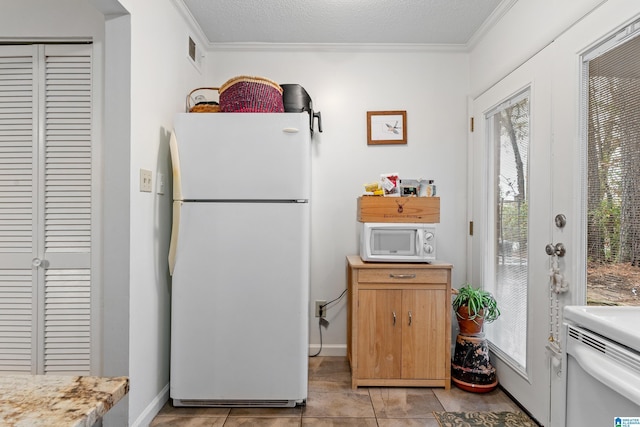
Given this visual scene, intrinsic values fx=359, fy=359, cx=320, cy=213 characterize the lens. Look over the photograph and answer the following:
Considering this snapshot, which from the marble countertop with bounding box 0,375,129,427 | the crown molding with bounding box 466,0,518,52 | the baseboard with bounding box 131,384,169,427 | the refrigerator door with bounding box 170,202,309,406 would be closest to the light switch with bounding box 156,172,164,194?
the refrigerator door with bounding box 170,202,309,406

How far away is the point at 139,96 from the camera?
5.68 ft

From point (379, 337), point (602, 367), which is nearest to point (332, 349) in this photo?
point (379, 337)

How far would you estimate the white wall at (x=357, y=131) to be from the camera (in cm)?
281

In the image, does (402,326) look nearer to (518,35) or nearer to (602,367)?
(602,367)

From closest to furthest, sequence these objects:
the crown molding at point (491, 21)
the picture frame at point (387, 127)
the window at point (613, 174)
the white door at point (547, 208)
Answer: the window at point (613, 174)
the white door at point (547, 208)
the crown molding at point (491, 21)
the picture frame at point (387, 127)

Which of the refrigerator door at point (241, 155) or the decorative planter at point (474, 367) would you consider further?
the decorative planter at point (474, 367)

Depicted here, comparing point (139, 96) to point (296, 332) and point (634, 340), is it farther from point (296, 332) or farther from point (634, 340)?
point (634, 340)

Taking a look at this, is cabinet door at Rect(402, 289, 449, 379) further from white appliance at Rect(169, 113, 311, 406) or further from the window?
the window

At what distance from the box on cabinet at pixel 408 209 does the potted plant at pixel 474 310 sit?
512 millimetres

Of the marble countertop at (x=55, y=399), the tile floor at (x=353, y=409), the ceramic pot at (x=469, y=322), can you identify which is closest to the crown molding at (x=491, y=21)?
the ceramic pot at (x=469, y=322)

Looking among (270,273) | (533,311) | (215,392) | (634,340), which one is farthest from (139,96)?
(533,311)

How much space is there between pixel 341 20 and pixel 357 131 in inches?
30.8

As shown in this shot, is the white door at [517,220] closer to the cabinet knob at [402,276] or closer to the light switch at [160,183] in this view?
the cabinet knob at [402,276]

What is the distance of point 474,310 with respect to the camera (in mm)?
2199
